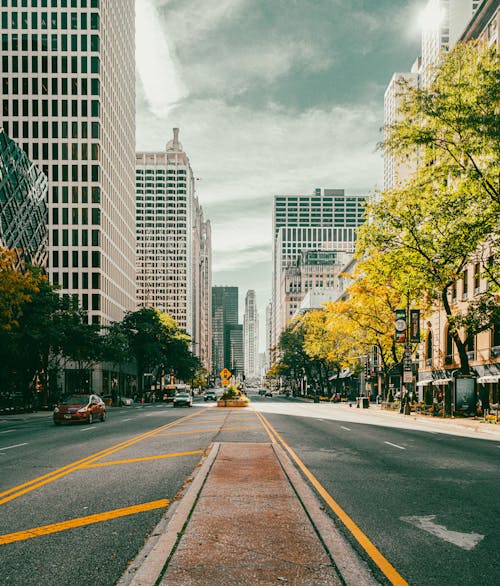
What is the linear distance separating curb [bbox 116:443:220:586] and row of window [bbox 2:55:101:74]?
303 feet

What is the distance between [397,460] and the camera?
1439 cm

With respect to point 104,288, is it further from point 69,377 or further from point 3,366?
point 3,366

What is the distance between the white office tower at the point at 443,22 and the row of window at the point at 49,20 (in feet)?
247

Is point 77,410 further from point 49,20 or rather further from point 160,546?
point 49,20

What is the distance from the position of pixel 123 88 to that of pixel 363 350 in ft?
249

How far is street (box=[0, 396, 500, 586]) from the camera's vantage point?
6.16 metres

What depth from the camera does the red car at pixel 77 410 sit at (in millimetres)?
28062

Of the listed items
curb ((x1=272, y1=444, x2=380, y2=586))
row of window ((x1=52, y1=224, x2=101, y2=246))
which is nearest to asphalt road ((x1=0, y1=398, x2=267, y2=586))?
curb ((x1=272, y1=444, x2=380, y2=586))

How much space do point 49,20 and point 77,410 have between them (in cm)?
8108

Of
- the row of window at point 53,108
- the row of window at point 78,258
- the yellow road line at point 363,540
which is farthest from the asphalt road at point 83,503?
the row of window at point 53,108

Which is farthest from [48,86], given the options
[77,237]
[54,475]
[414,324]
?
[54,475]

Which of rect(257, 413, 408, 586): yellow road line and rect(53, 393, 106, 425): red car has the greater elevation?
rect(257, 413, 408, 586): yellow road line

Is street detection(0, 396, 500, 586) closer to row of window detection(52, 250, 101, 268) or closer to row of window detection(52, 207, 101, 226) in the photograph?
row of window detection(52, 250, 101, 268)

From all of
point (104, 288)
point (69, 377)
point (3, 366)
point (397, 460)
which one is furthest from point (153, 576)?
point (104, 288)
